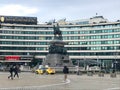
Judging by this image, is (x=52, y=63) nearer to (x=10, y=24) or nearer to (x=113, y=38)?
(x=113, y=38)

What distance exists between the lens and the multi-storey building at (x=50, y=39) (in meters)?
154

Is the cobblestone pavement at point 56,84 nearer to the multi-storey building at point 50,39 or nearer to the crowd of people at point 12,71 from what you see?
the crowd of people at point 12,71

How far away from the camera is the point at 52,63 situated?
264 ft

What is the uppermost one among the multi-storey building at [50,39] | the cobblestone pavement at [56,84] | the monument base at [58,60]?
the multi-storey building at [50,39]

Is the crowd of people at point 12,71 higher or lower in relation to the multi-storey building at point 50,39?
lower

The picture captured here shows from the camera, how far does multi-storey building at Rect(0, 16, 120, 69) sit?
154 metres

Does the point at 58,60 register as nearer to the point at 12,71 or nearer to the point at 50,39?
the point at 12,71

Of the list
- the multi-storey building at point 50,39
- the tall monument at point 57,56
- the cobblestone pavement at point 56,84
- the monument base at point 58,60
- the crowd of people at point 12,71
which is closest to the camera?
the cobblestone pavement at point 56,84

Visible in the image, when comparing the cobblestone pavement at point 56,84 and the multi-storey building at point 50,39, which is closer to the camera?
the cobblestone pavement at point 56,84

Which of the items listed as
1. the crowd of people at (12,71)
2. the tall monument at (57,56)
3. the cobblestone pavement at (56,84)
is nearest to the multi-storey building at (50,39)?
the tall monument at (57,56)

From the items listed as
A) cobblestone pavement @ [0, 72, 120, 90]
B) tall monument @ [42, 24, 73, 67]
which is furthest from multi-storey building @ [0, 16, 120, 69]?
cobblestone pavement @ [0, 72, 120, 90]

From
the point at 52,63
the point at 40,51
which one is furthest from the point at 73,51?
the point at 52,63

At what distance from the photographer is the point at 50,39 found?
532 ft

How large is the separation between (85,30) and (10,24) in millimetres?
34753
